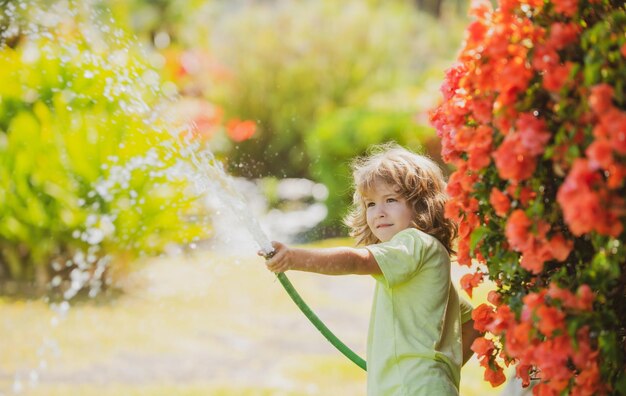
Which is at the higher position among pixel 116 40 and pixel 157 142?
pixel 116 40

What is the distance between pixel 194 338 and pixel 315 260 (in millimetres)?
4143

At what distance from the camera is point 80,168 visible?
21.7ft

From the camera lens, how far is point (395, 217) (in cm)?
247

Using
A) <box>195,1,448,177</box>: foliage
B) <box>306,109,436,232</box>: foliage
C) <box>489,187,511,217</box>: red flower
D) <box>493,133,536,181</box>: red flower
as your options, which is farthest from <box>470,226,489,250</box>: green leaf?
<box>195,1,448,177</box>: foliage

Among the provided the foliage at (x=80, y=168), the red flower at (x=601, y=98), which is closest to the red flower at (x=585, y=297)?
the red flower at (x=601, y=98)

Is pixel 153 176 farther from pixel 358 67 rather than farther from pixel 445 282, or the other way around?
pixel 358 67

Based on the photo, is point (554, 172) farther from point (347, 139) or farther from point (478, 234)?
point (347, 139)

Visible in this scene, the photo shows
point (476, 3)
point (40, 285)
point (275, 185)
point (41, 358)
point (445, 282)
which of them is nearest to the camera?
point (476, 3)

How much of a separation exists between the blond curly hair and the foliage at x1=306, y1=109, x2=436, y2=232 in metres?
5.79

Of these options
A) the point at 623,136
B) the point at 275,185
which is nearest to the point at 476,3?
the point at 623,136

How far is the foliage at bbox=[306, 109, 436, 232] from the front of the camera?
8.54 meters

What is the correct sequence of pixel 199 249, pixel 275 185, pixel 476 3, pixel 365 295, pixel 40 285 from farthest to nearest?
1. pixel 275 185
2. pixel 199 249
3. pixel 365 295
4. pixel 40 285
5. pixel 476 3

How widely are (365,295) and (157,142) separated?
87.7 inches

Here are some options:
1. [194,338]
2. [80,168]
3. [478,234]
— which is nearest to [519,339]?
[478,234]
